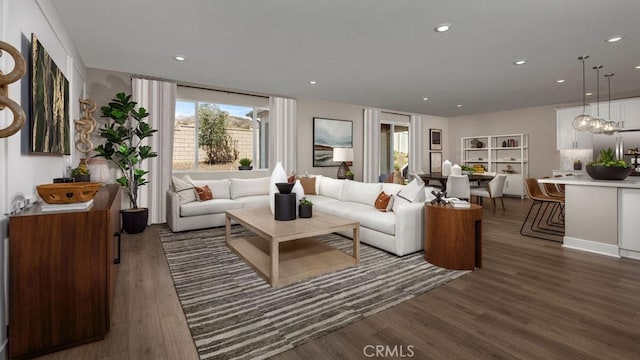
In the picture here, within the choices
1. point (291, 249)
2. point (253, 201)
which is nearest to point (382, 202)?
point (291, 249)

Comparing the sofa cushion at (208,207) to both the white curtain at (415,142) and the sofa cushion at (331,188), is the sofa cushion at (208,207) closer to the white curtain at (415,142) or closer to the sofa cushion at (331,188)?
the sofa cushion at (331,188)

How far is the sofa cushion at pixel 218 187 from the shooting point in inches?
205

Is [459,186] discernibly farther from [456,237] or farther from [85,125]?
[85,125]

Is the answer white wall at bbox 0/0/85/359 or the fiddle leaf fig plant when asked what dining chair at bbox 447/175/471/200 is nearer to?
the fiddle leaf fig plant

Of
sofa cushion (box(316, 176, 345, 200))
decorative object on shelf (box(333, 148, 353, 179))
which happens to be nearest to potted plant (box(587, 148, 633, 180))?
sofa cushion (box(316, 176, 345, 200))

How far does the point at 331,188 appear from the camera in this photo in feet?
17.7

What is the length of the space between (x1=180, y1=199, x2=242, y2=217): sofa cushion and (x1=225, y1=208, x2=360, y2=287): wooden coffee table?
1.05m

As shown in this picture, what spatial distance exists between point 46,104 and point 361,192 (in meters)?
3.71

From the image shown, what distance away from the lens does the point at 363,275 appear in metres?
2.88

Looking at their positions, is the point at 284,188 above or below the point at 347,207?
above

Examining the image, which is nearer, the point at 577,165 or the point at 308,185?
the point at 308,185

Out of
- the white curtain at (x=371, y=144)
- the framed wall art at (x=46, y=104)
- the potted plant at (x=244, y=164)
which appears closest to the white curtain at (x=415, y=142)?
the white curtain at (x=371, y=144)

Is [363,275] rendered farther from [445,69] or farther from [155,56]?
[155,56]

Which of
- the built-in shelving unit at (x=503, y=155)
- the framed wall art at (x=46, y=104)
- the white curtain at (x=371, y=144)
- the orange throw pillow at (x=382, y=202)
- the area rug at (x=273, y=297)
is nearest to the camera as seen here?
the area rug at (x=273, y=297)
